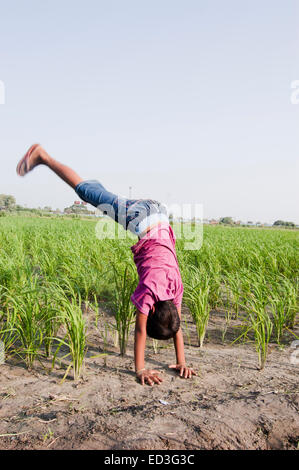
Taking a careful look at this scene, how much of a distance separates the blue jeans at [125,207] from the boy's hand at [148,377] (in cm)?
107

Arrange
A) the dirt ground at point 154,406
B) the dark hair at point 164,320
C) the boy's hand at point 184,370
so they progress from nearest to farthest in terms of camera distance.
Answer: the dirt ground at point 154,406, the dark hair at point 164,320, the boy's hand at point 184,370

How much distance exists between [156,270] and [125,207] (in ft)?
2.37

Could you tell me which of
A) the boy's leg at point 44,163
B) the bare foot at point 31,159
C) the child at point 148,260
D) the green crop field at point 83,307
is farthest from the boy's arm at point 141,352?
the bare foot at point 31,159

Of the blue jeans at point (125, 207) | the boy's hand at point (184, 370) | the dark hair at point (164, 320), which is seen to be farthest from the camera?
the blue jeans at point (125, 207)

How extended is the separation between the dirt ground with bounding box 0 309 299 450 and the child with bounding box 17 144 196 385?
21cm

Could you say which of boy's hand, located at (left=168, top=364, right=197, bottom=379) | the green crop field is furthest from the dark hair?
the green crop field

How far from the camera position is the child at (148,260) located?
2.19m

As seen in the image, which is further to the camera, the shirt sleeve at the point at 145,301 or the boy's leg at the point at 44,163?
the boy's leg at the point at 44,163

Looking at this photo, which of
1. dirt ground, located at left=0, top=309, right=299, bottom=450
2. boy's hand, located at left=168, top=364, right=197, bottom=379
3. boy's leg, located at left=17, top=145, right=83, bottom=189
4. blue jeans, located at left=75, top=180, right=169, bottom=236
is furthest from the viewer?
boy's leg, located at left=17, top=145, right=83, bottom=189

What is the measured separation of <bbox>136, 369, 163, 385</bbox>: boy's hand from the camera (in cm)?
221

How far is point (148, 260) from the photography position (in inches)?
94.4

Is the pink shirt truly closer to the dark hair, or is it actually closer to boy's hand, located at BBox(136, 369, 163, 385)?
the dark hair

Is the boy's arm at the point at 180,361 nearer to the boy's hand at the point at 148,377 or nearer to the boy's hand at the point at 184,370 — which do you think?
the boy's hand at the point at 184,370
